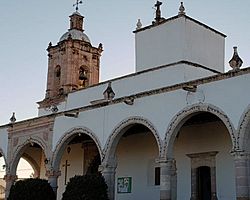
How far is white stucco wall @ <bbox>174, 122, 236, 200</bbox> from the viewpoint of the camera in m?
15.7

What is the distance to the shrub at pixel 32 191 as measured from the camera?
17.1 meters

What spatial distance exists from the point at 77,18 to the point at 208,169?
42.5ft

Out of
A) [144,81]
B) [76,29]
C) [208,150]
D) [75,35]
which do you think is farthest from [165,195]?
[76,29]

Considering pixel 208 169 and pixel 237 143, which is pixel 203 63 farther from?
pixel 237 143

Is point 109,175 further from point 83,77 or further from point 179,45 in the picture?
point 83,77

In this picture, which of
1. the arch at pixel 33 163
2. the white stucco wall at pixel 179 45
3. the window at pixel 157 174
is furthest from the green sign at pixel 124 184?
the arch at pixel 33 163

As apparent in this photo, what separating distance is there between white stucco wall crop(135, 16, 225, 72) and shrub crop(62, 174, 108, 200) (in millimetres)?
5850

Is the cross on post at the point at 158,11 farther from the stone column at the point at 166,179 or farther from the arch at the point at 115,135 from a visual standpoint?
the stone column at the point at 166,179

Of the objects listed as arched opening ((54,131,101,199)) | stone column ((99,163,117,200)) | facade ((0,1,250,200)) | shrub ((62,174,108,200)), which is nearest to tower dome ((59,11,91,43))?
facade ((0,1,250,200))

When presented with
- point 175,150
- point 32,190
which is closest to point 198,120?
point 175,150

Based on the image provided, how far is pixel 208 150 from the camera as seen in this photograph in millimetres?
16375

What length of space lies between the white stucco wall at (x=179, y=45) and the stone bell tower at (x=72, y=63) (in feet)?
18.3

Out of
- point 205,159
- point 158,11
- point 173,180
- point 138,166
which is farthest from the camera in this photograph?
point 158,11

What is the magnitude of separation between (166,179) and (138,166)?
15.1 feet
